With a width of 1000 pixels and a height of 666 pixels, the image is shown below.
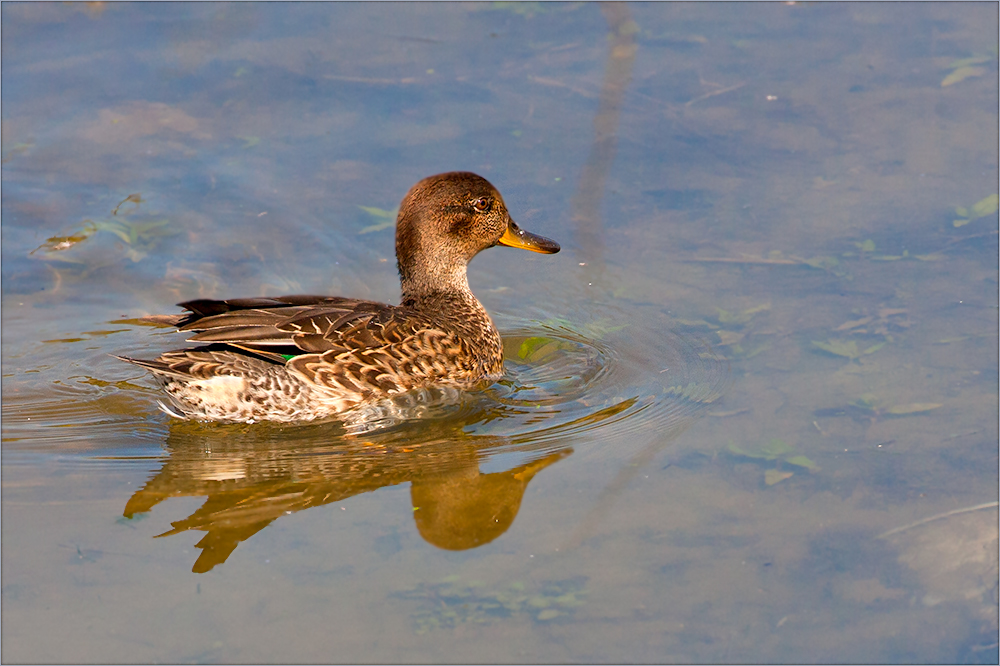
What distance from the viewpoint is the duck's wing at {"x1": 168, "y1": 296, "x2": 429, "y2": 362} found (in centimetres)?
603

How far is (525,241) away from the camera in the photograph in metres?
7.40

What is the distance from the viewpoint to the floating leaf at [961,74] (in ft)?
30.8

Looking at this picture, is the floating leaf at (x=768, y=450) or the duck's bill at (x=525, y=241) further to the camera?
the duck's bill at (x=525, y=241)

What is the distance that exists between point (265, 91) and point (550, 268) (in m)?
3.28

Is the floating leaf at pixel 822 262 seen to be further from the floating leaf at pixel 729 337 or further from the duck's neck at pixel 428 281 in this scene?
the duck's neck at pixel 428 281

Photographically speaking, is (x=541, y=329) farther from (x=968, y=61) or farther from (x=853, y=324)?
(x=968, y=61)

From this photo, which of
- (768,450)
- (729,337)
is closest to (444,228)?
(729,337)

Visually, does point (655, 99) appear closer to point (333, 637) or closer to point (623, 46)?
point (623, 46)

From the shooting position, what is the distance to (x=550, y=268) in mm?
8102

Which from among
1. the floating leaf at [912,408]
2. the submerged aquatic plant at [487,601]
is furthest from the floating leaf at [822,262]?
the submerged aquatic plant at [487,601]

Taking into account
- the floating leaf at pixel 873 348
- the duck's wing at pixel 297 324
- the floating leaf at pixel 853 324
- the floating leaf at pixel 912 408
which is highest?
the duck's wing at pixel 297 324

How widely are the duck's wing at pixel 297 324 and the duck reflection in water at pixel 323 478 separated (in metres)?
0.50

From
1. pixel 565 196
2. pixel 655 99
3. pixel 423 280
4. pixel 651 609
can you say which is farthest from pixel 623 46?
pixel 651 609

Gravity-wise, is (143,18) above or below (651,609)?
above
